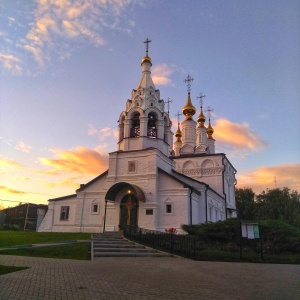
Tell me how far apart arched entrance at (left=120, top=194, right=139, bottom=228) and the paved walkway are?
15010mm

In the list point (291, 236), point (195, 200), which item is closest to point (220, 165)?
point (195, 200)

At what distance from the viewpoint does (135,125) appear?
27547 mm

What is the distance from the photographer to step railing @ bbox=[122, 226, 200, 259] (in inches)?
559

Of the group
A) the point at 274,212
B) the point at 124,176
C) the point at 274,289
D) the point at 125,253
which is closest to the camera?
the point at 274,289

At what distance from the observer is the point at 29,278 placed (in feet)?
24.2

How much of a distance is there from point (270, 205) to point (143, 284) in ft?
173

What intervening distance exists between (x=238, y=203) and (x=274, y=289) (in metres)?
55.5

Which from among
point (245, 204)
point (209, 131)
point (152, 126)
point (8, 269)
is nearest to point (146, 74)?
point (152, 126)

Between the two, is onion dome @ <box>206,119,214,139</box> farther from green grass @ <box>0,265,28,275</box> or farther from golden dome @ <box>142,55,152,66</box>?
green grass @ <box>0,265,28,275</box>

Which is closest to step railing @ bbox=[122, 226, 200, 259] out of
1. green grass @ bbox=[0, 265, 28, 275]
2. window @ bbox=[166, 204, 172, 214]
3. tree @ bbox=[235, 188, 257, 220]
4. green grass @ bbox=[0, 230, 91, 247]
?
green grass @ bbox=[0, 230, 91, 247]

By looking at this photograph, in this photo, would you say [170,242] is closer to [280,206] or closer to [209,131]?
[209,131]

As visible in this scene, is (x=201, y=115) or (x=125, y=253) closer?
(x=125, y=253)

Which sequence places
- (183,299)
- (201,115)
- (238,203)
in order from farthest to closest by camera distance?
(238,203)
(201,115)
(183,299)

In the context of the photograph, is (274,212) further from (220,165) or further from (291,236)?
(291,236)
